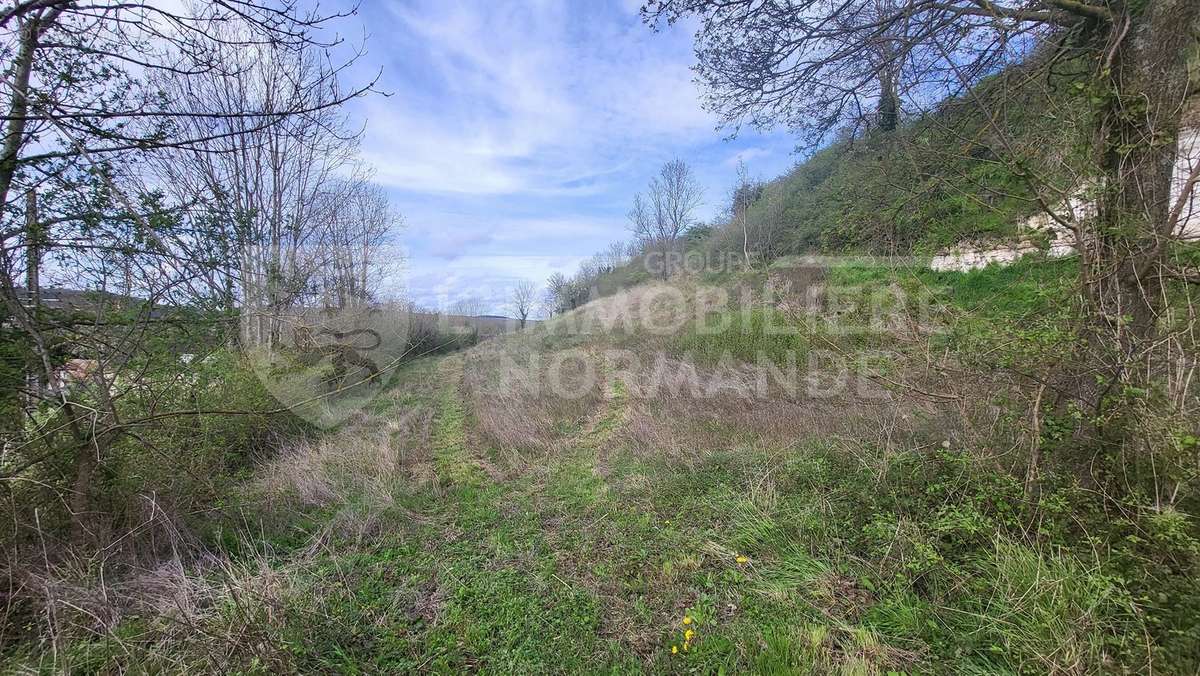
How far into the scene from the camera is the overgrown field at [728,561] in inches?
77.2

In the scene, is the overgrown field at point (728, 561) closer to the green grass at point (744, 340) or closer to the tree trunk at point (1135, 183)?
the tree trunk at point (1135, 183)

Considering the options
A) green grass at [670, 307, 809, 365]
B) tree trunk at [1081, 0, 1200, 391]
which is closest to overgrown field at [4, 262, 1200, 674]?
tree trunk at [1081, 0, 1200, 391]

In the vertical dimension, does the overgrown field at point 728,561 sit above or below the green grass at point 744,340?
below

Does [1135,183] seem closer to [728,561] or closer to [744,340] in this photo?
[728,561]

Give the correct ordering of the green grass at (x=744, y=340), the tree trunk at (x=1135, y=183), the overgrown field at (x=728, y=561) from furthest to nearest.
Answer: the green grass at (x=744, y=340), the tree trunk at (x=1135, y=183), the overgrown field at (x=728, y=561)

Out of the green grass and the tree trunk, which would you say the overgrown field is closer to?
the tree trunk

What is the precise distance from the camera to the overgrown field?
1962 mm

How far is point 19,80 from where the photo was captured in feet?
7.62

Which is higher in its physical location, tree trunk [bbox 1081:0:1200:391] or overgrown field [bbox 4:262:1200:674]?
tree trunk [bbox 1081:0:1200:391]

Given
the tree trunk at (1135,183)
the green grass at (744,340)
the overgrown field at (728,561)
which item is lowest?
the overgrown field at (728,561)

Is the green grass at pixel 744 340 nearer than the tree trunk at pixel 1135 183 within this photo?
No

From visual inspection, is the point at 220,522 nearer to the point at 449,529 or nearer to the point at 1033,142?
the point at 449,529

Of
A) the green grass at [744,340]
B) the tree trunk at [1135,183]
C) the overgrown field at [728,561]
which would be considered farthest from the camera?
the green grass at [744,340]

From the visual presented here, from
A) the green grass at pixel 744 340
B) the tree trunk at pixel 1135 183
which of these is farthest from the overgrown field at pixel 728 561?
the green grass at pixel 744 340
